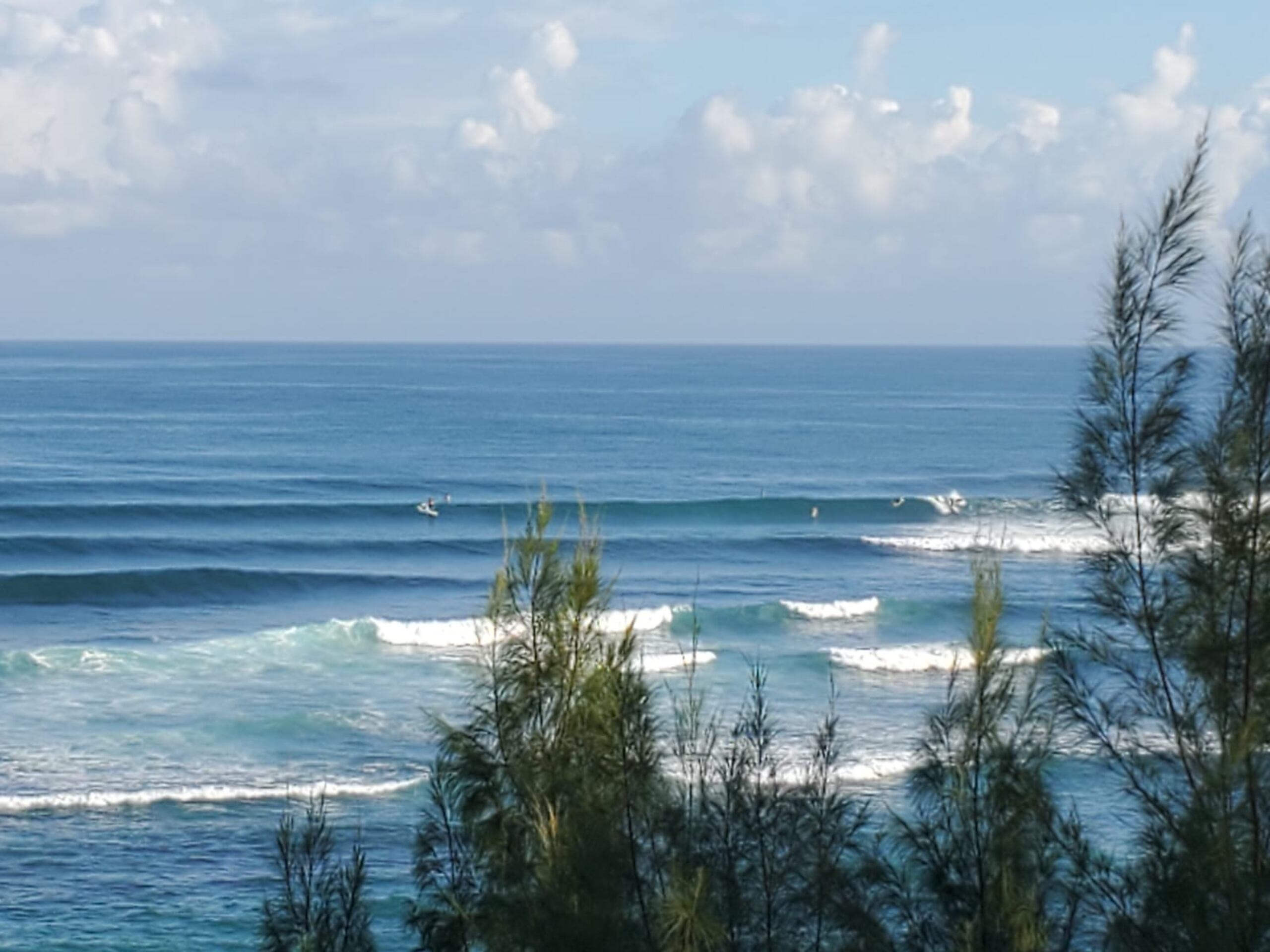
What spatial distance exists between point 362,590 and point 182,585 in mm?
4421

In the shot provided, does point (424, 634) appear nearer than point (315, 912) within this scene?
No

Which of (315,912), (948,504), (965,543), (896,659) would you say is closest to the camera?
(315,912)

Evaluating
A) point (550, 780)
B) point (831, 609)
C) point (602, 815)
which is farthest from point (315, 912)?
point (831, 609)

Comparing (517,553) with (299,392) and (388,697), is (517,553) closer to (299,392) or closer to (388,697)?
(388,697)

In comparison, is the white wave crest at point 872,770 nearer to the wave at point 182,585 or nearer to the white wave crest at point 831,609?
the white wave crest at point 831,609

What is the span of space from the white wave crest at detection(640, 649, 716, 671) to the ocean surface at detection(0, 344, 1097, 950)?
111 millimetres

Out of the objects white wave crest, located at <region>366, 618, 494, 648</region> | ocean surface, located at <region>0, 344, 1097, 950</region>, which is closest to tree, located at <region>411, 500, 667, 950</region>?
ocean surface, located at <region>0, 344, 1097, 950</region>

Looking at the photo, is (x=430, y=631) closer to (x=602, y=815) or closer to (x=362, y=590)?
(x=362, y=590)

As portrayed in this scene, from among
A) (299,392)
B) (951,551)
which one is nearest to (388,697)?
(951,551)

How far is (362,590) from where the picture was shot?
136ft

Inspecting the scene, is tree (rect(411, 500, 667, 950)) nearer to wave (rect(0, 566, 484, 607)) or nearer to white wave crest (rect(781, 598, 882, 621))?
white wave crest (rect(781, 598, 882, 621))

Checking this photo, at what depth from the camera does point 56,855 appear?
65.4 feet

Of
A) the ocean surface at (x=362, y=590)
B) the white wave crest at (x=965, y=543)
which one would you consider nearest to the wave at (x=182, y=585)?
the ocean surface at (x=362, y=590)

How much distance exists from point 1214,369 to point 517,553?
4388 mm
